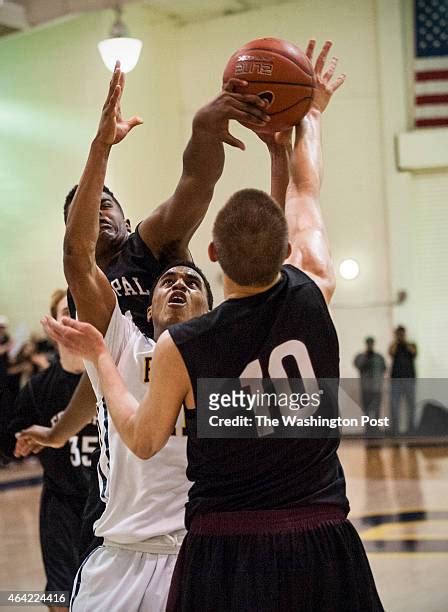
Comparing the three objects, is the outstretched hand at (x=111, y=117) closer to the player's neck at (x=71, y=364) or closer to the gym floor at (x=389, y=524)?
the player's neck at (x=71, y=364)

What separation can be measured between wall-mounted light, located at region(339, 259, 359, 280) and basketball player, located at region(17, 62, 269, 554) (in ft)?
37.2

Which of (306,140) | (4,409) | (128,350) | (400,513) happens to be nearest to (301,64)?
(306,140)

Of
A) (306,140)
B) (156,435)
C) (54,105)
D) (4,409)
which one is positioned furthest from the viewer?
(54,105)

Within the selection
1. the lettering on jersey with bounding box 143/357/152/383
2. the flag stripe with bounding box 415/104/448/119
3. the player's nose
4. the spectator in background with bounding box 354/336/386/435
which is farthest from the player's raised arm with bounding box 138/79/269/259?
the flag stripe with bounding box 415/104/448/119

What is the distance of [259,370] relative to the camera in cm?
258

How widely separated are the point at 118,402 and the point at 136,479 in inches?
24.8

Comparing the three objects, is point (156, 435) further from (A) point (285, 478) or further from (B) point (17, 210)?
(B) point (17, 210)

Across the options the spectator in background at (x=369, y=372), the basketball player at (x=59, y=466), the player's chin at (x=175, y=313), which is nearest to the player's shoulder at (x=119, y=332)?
the player's chin at (x=175, y=313)

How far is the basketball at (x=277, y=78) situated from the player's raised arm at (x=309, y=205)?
0.06 m

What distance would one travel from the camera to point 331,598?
2.59 metres

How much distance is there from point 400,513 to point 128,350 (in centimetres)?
583

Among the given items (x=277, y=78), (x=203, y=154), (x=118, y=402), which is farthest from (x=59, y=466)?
(x=277, y=78)

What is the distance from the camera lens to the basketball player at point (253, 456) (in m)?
2.56

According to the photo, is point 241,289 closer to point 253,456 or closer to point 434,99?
point 253,456
